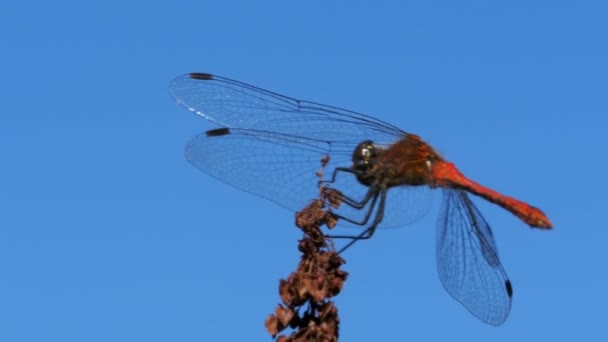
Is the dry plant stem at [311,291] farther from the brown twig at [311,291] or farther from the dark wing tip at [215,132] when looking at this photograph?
the dark wing tip at [215,132]

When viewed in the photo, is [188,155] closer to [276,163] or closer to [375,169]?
[276,163]

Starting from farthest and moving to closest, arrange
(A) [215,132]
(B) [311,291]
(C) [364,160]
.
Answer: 1. (A) [215,132]
2. (C) [364,160]
3. (B) [311,291]

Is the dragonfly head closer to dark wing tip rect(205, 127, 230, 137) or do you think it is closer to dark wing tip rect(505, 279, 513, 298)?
dark wing tip rect(205, 127, 230, 137)

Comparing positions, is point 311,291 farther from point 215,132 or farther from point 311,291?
point 215,132

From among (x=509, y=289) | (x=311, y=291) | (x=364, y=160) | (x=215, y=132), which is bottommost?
(x=311, y=291)

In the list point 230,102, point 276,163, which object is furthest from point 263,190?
point 230,102

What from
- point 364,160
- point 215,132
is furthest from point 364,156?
point 215,132
